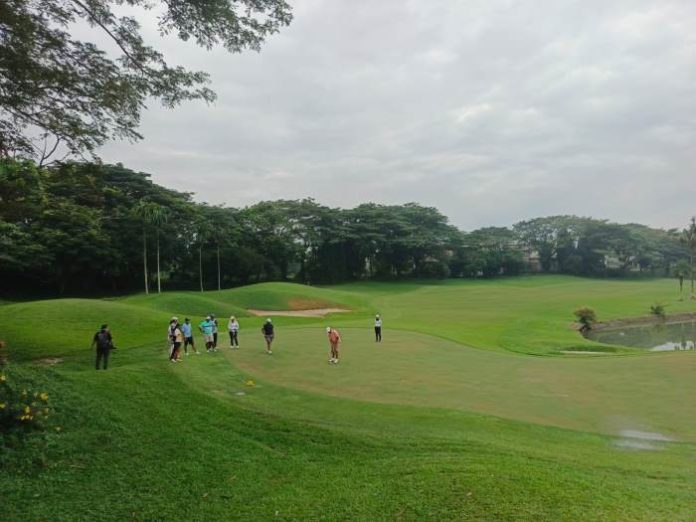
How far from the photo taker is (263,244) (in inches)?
3150

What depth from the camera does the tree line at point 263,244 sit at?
56688 millimetres

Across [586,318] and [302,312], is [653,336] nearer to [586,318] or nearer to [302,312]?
[586,318]

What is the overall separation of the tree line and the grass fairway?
12.6 m

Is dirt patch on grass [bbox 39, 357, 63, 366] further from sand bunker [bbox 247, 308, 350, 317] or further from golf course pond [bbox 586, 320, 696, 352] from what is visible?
golf course pond [bbox 586, 320, 696, 352]

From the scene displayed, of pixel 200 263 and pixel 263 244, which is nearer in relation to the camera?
pixel 200 263

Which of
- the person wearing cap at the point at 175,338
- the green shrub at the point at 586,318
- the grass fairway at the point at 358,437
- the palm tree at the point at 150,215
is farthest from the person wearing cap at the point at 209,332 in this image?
the palm tree at the point at 150,215

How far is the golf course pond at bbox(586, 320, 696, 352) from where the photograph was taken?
37.4 metres

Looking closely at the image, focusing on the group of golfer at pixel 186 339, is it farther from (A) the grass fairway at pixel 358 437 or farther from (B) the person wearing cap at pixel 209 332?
(A) the grass fairway at pixel 358 437

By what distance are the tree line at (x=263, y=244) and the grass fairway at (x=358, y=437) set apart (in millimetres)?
12615

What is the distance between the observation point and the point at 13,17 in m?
11.9

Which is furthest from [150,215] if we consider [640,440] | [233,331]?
[640,440]

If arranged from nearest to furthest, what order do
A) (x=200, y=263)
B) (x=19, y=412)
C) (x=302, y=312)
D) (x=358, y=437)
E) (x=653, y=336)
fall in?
1. (x=19, y=412)
2. (x=358, y=437)
3. (x=653, y=336)
4. (x=302, y=312)
5. (x=200, y=263)

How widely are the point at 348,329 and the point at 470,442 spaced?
23.2 metres

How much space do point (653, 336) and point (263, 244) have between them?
178 feet
